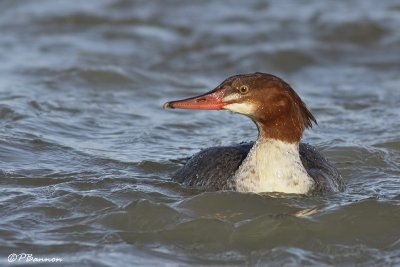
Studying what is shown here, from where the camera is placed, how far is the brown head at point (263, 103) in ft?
27.1

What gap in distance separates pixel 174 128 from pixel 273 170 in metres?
3.55

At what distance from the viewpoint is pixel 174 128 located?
1170cm

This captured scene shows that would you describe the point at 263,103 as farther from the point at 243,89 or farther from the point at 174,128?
the point at 174,128

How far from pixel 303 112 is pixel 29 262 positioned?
2.81 m

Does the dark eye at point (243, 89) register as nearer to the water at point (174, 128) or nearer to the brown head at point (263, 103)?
the brown head at point (263, 103)

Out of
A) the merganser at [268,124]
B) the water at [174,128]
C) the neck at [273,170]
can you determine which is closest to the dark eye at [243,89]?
the merganser at [268,124]

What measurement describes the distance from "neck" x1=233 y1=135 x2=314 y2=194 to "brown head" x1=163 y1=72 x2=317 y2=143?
3.4 inches

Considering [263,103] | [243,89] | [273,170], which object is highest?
[243,89]

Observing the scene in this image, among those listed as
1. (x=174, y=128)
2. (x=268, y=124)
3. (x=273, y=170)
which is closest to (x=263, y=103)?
(x=268, y=124)

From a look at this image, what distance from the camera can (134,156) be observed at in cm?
1037

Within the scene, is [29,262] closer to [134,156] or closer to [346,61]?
[134,156]

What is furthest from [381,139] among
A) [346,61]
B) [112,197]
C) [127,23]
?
[127,23]

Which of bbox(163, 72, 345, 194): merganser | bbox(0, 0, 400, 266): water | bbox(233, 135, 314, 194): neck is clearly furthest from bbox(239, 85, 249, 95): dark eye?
bbox(0, 0, 400, 266): water

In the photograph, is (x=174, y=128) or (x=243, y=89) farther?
(x=174, y=128)
